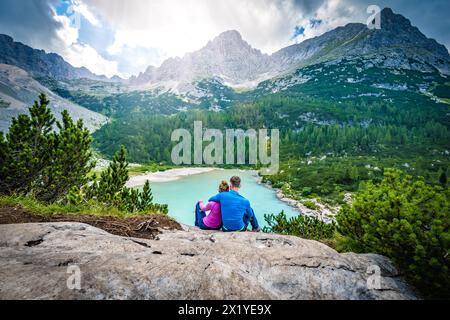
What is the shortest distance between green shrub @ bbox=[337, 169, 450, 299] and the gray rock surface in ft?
1.39

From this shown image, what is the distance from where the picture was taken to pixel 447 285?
4961mm

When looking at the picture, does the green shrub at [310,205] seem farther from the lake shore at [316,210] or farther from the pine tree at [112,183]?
the pine tree at [112,183]

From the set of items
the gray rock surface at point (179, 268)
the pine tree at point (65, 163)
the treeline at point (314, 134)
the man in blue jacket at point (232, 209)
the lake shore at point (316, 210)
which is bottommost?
the lake shore at point (316, 210)

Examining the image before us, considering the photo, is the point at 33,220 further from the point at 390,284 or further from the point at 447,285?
the point at 447,285

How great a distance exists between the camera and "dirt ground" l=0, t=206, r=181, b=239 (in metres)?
7.41

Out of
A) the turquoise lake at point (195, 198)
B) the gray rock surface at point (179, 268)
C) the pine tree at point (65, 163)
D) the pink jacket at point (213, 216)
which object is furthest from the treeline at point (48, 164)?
the turquoise lake at point (195, 198)

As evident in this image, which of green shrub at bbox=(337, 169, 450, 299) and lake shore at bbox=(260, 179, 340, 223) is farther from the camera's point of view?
lake shore at bbox=(260, 179, 340, 223)

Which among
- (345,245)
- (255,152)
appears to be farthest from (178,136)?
(345,245)

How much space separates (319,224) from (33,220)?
18602 mm

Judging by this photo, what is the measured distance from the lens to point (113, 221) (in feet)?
26.7

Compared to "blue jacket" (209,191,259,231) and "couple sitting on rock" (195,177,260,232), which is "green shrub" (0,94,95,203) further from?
"blue jacket" (209,191,259,231)

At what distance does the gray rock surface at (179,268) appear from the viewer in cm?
353

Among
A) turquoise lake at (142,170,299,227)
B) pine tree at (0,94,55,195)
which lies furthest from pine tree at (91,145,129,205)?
turquoise lake at (142,170,299,227)

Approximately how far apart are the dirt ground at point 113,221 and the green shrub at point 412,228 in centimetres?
605
